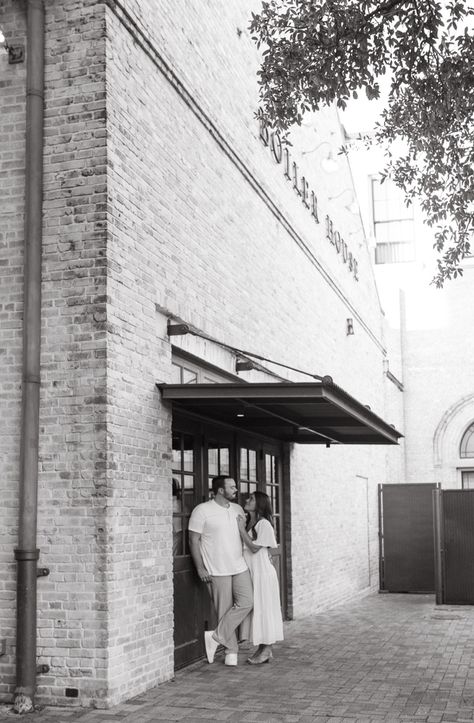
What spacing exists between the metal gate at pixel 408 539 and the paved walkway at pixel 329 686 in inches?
287

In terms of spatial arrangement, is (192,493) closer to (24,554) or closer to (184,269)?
(184,269)

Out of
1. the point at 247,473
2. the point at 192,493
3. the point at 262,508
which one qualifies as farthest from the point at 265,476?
the point at 192,493

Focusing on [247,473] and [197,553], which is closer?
[197,553]

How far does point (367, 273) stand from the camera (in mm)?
22281

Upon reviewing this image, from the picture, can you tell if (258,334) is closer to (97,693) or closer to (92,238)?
(92,238)

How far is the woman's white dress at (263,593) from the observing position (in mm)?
9211

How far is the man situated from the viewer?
9.09 metres

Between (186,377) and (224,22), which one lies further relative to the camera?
(224,22)

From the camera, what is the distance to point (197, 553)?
29.8 feet

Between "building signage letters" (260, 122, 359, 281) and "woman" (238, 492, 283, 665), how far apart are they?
4226 mm

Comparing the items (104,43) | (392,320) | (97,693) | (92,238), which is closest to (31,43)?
(104,43)

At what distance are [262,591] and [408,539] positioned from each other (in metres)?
10.8

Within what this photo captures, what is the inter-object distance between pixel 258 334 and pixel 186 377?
2.85 metres

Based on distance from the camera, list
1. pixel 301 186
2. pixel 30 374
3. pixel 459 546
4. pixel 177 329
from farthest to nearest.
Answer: pixel 459 546, pixel 301 186, pixel 177 329, pixel 30 374
